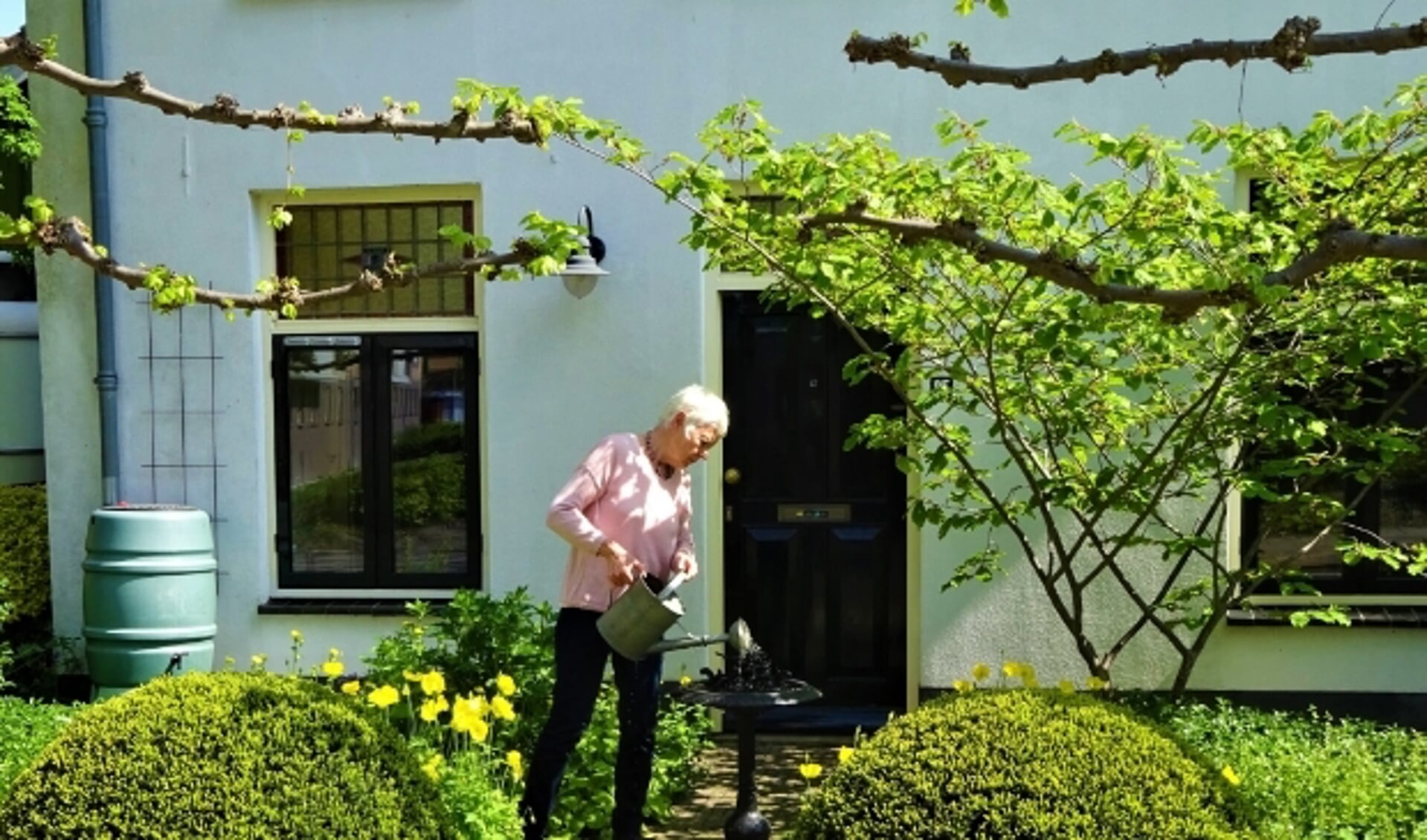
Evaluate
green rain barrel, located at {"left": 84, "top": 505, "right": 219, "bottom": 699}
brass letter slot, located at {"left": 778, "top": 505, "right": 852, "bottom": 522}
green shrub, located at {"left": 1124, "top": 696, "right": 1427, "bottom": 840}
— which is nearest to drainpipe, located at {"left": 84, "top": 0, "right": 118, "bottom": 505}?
green rain barrel, located at {"left": 84, "top": 505, "right": 219, "bottom": 699}

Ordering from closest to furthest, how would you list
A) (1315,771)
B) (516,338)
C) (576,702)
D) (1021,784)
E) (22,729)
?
(1021,784) → (1315,771) → (576,702) → (22,729) → (516,338)

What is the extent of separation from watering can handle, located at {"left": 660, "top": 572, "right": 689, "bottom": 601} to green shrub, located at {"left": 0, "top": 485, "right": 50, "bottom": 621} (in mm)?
4212

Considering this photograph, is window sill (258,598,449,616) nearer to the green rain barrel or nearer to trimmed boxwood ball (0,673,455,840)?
the green rain barrel

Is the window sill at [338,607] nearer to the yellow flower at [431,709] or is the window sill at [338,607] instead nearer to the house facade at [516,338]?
the house facade at [516,338]

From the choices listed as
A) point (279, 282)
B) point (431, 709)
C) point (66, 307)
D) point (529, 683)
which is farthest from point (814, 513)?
point (66, 307)

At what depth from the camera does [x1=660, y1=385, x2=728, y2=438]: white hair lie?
4.18 metres

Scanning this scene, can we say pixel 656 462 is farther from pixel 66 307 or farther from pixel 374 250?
pixel 66 307

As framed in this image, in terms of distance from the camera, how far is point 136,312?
6594mm

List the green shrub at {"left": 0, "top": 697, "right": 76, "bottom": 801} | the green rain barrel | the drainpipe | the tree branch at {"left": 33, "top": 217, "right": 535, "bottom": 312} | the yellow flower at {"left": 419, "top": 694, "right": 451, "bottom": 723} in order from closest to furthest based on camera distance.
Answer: the tree branch at {"left": 33, "top": 217, "right": 535, "bottom": 312}
the yellow flower at {"left": 419, "top": 694, "right": 451, "bottom": 723}
the green shrub at {"left": 0, "top": 697, "right": 76, "bottom": 801}
the green rain barrel
the drainpipe

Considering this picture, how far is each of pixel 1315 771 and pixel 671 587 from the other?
196 centimetres

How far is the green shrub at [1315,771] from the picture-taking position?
3.66 meters

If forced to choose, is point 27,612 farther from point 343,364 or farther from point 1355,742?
point 1355,742

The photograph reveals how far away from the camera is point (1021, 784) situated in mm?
2828

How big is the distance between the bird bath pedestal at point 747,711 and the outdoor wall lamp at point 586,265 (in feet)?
8.19
